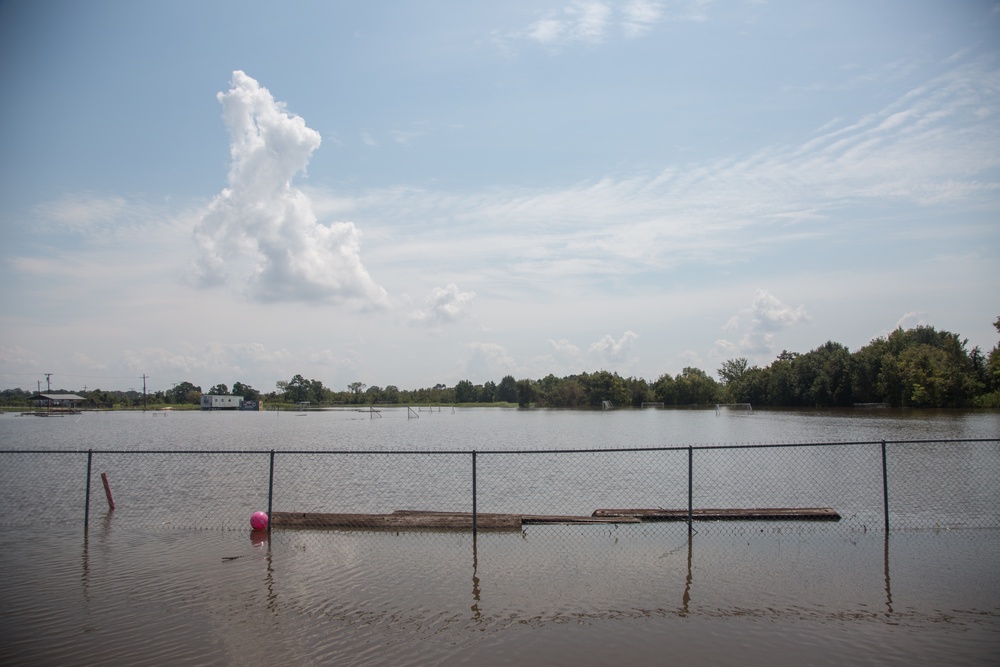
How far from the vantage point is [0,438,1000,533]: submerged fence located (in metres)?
14.1

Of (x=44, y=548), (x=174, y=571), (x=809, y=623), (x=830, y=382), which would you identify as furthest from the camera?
(x=830, y=382)

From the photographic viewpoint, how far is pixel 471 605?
8.74m

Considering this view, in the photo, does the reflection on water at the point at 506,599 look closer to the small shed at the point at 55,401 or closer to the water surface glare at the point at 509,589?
the water surface glare at the point at 509,589

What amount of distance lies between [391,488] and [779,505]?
11.5m

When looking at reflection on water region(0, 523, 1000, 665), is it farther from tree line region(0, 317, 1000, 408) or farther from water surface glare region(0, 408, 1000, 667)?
tree line region(0, 317, 1000, 408)

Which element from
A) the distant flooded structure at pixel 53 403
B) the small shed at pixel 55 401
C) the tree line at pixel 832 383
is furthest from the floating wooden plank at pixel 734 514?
the small shed at pixel 55 401

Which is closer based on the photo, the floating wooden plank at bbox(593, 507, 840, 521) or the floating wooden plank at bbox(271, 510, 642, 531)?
the floating wooden plank at bbox(271, 510, 642, 531)

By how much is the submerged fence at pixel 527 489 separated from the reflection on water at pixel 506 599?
1.44m

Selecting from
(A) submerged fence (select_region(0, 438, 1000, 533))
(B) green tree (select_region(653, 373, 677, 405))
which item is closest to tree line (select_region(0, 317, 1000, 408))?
(B) green tree (select_region(653, 373, 677, 405))

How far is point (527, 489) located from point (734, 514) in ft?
24.9

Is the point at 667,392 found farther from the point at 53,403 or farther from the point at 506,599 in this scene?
the point at 506,599

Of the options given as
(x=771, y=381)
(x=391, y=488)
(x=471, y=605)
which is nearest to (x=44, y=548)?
(x=471, y=605)

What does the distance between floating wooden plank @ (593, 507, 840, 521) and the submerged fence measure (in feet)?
0.12

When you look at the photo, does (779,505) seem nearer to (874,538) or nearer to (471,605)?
(874,538)
